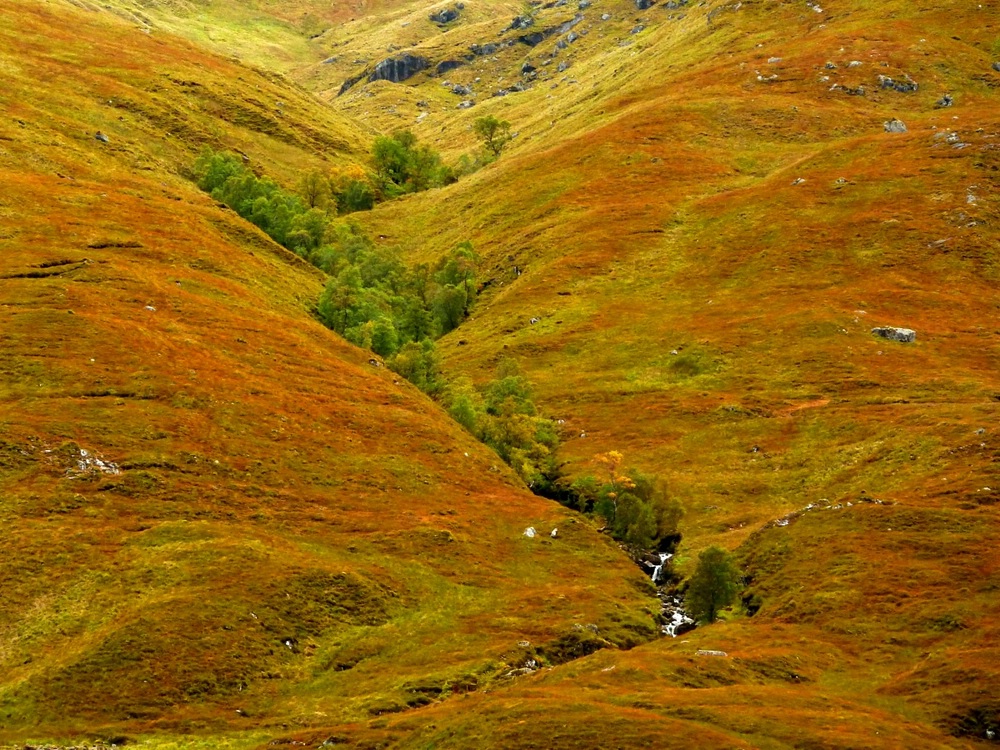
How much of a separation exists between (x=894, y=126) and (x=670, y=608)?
128 m

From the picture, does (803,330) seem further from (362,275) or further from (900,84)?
(900,84)

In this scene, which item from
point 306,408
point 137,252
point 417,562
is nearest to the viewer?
point 417,562

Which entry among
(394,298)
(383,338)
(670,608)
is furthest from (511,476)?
(394,298)

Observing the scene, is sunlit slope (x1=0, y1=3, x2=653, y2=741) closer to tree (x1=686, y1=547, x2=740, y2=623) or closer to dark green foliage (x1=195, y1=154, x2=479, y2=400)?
tree (x1=686, y1=547, x2=740, y2=623)

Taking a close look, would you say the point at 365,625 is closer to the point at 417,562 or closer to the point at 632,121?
the point at 417,562

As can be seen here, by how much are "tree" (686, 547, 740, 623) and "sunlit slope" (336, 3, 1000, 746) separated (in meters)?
3.07

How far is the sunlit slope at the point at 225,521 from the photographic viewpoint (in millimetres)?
57250

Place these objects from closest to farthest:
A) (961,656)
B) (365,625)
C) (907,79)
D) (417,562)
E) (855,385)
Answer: (961,656) → (365,625) → (417,562) → (855,385) → (907,79)

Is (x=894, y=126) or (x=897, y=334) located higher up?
(x=894, y=126)

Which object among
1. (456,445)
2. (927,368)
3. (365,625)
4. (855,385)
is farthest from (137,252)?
(927,368)

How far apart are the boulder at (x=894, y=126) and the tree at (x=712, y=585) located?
12739 cm

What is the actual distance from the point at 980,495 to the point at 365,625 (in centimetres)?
4850

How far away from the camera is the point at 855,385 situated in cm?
11050

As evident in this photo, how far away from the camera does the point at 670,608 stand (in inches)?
3054
